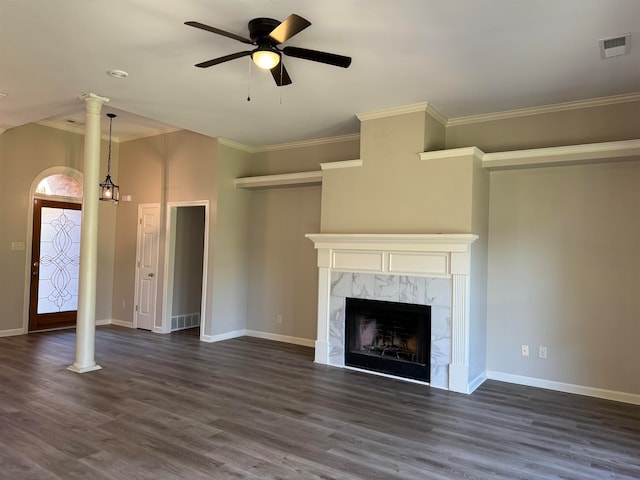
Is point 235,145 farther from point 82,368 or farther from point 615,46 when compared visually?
point 615,46

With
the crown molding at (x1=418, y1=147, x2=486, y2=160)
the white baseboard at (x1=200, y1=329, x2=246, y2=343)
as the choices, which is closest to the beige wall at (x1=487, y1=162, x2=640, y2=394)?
the crown molding at (x1=418, y1=147, x2=486, y2=160)

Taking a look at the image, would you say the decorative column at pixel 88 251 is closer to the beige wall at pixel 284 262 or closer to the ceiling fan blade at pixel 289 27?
the beige wall at pixel 284 262

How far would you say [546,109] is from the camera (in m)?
4.66

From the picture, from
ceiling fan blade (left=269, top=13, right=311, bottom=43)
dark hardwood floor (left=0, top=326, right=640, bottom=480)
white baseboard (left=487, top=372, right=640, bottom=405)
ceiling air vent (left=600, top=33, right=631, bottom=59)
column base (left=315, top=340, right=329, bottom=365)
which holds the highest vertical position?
ceiling air vent (left=600, top=33, right=631, bottom=59)

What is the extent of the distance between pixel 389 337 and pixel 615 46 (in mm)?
3461

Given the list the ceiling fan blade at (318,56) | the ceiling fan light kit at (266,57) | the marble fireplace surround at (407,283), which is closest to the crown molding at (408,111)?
the marble fireplace surround at (407,283)

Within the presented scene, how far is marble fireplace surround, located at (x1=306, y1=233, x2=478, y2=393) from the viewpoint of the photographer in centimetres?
443

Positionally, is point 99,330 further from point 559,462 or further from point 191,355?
point 559,462

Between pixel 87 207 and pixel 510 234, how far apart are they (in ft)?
15.4

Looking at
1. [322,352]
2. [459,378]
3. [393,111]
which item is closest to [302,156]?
[393,111]

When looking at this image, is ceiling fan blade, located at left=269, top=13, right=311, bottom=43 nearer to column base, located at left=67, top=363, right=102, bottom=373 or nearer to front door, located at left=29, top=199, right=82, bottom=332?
column base, located at left=67, top=363, right=102, bottom=373

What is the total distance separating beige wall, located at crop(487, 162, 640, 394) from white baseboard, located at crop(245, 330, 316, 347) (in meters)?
2.53

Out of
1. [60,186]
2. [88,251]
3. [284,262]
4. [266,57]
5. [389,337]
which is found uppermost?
[266,57]

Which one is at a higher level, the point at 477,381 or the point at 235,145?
the point at 235,145
